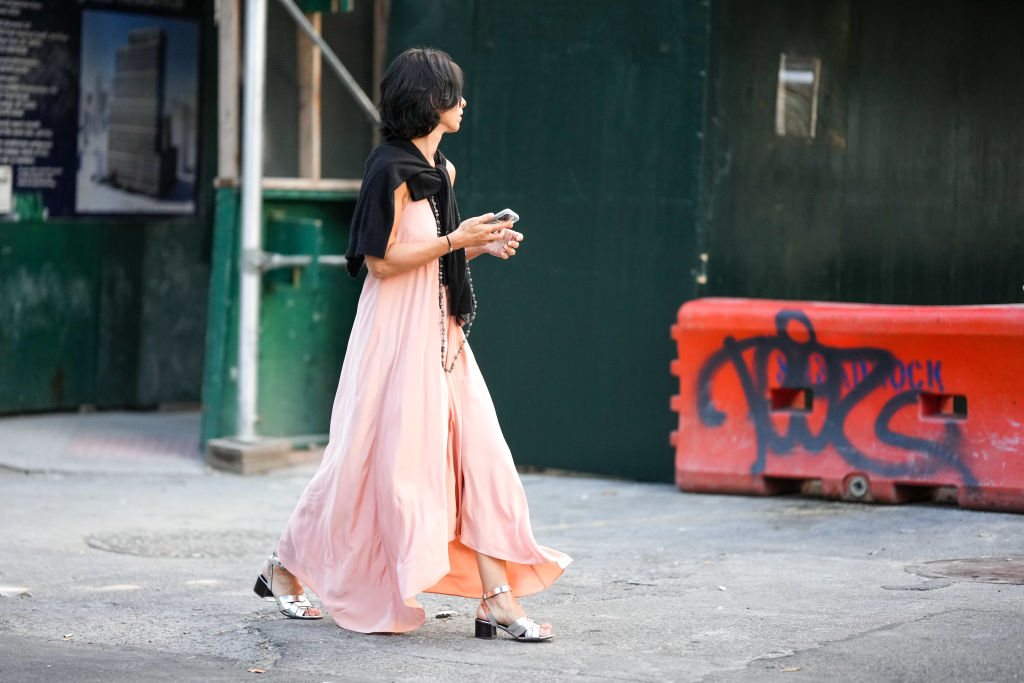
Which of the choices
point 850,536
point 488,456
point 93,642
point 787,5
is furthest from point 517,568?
point 787,5

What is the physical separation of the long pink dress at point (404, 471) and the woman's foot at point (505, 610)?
0.09m

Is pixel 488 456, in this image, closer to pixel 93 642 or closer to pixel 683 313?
pixel 93 642

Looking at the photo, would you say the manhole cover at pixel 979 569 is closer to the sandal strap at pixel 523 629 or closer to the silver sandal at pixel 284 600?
the sandal strap at pixel 523 629

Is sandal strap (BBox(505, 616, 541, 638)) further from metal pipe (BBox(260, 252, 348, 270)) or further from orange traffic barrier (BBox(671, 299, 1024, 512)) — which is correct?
metal pipe (BBox(260, 252, 348, 270))

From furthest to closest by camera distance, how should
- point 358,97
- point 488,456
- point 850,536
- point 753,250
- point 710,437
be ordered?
point 358,97, point 753,250, point 710,437, point 850,536, point 488,456

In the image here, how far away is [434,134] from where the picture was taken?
17.8 ft

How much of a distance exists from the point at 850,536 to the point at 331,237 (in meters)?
4.33

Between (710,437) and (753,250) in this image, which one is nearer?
(710,437)

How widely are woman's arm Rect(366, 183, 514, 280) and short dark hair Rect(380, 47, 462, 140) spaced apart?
221mm

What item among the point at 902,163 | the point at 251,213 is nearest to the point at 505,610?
the point at 251,213

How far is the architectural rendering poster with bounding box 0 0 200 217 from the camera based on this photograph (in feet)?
36.3

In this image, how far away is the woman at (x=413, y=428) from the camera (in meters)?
5.27

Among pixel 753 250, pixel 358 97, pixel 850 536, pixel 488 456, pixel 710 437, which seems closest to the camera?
pixel 488 456

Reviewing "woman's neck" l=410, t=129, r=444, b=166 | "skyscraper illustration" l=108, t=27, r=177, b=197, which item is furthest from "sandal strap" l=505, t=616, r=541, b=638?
"skyscraper illustration" l=108, t=27, r=177, b=197
